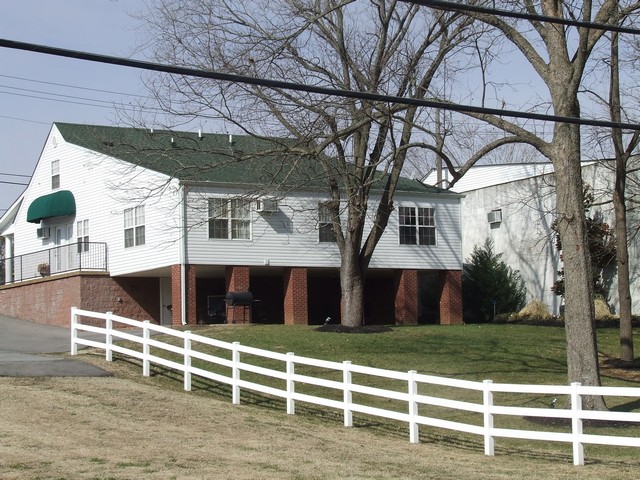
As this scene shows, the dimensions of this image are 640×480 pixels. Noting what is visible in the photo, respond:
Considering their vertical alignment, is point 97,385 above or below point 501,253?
below

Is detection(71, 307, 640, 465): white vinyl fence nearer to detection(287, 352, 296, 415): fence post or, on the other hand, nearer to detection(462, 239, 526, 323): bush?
detection(287, 352, 296, 415): fence post

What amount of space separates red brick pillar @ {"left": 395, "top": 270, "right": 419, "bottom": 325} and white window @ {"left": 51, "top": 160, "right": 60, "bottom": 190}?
46.4 ft

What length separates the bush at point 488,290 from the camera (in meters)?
39.9

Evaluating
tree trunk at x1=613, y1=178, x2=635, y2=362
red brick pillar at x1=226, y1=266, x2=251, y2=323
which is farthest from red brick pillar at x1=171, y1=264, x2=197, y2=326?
tree trunk at x1=613, y1=178, x2=635, y2=362

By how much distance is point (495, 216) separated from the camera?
140 feet

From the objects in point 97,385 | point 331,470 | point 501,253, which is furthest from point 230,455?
point 501,253

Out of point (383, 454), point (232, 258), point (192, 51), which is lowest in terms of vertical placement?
point (383, 454)

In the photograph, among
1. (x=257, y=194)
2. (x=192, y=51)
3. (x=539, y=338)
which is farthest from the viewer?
(x=539, y=338)

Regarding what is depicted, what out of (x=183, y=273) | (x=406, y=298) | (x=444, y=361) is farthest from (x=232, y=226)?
(x=444, y=361)

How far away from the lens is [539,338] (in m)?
29.7

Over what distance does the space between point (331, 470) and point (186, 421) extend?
440cm

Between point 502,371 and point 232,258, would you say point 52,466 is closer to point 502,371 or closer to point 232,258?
point 502,371

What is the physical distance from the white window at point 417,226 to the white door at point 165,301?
29.9 feet

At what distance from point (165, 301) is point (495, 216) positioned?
15.4 meters
